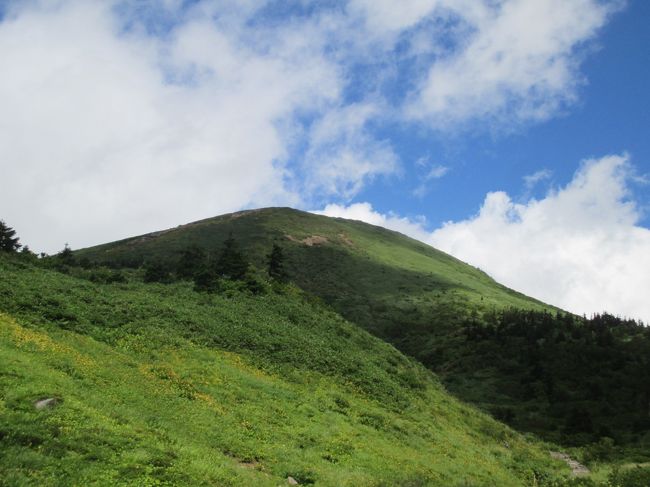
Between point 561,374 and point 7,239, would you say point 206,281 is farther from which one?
point 561,374

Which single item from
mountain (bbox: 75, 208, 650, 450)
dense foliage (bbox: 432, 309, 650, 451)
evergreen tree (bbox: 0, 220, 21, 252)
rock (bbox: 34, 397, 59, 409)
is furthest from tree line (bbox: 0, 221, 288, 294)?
rock (bbox: 34, 397, 59, 409)

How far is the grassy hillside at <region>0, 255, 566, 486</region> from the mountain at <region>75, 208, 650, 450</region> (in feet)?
47.4

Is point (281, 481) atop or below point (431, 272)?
below

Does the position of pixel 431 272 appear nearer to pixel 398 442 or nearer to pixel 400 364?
pixel 400 364

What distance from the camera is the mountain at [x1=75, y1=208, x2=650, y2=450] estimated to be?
167ft

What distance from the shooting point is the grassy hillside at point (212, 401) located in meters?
15.3

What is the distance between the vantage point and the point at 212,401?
2356 centimetres

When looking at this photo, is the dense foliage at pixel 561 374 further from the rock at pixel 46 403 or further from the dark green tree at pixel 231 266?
the rock at pixel 46 403

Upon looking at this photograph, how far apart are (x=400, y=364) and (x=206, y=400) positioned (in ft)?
79.3

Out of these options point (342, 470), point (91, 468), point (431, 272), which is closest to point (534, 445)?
point (342, 470)

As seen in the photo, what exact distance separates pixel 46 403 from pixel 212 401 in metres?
8.22

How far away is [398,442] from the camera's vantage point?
27.4m

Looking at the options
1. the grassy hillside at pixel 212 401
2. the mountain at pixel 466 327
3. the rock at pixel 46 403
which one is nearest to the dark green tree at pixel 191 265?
the grassy hillside at pixel 212 401

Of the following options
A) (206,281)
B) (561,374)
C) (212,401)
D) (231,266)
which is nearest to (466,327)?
(561,374)
